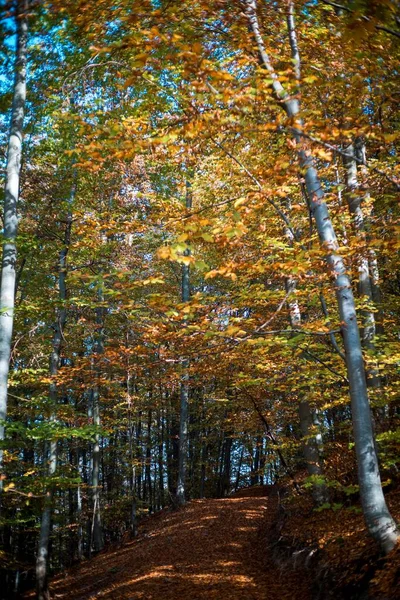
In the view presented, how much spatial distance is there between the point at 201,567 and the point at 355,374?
18.4ft

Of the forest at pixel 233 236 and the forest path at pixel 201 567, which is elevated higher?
the forest at pixel 233 236

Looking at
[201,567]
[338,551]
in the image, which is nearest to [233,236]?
[338,551]

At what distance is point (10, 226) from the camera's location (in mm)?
7711

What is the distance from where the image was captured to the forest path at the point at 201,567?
7020 mm

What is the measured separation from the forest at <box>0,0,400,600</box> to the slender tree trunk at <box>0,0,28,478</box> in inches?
1.5

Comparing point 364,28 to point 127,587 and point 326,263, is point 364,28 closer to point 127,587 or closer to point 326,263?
point 326,263

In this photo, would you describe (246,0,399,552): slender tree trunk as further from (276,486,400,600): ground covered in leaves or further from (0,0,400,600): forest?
(276,486,400,600): ground covered in leaves

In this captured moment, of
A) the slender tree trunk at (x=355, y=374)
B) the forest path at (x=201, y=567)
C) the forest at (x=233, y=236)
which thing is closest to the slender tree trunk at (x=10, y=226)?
the forest at (x=233, y=236)

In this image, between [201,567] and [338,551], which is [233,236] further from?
[201,567]

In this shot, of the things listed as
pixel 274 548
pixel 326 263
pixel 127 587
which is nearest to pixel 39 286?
pixel 127 587

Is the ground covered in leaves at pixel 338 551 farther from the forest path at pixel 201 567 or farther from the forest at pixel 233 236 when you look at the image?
the forest path at pixel 201 567

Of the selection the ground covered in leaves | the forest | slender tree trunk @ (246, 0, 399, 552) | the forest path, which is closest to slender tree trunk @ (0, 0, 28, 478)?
the forest

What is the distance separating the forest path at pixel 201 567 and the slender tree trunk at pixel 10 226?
3.86m

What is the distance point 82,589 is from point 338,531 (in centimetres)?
777
